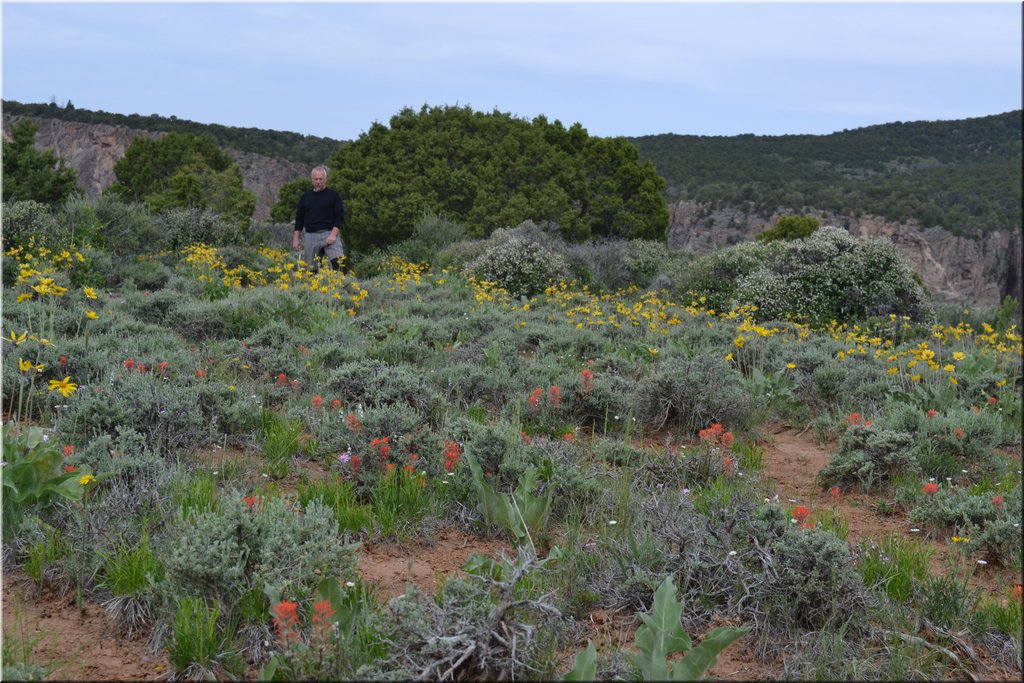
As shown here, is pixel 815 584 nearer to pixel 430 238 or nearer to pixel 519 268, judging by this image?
pixel 519 268

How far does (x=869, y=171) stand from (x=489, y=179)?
26.7 m

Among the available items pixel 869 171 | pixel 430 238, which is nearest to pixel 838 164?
pixel 869 171

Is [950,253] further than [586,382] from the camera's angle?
Yes

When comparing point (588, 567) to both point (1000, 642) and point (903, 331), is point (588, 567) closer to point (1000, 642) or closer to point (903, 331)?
point (1000, 642)

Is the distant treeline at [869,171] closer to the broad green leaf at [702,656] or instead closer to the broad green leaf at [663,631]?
the broad green leaf at [663,631]

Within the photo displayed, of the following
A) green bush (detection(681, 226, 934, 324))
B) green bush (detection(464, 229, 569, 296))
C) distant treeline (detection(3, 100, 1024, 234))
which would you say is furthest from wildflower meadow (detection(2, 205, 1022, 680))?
distant treeline (detection(3, 100, 1024, 234))

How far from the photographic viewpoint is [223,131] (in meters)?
53.5

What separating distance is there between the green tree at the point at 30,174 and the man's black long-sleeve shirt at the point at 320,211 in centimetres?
677

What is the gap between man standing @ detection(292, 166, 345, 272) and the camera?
1104 cm

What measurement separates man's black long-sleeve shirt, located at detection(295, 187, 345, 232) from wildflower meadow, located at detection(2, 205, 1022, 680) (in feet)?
10.7

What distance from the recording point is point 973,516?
383 centimetres

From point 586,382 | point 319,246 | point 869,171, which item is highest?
point 869,171

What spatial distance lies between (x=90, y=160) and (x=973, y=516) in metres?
56.2

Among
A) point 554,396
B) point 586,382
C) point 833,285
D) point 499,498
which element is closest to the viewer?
point 499,498
